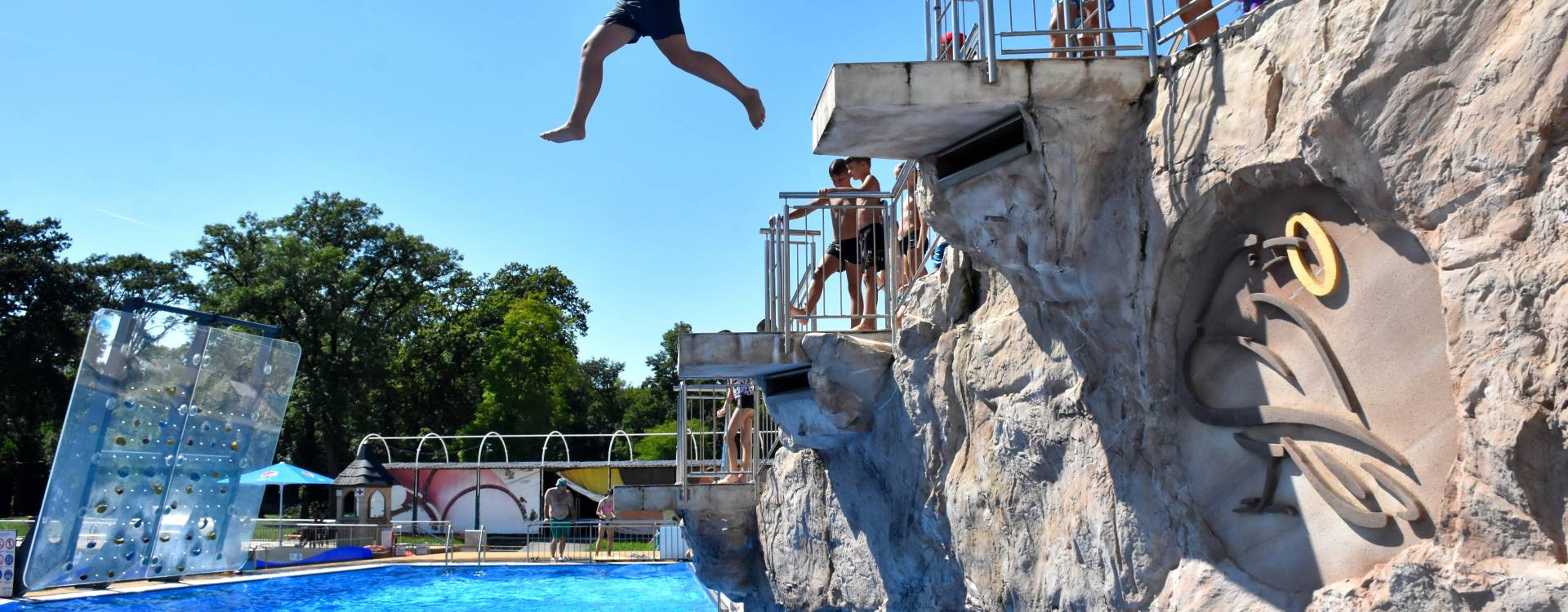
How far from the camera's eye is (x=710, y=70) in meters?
5.33

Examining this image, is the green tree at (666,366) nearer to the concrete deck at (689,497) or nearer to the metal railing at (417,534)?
the metal railing at (417,534)

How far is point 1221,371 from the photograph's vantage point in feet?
13.9

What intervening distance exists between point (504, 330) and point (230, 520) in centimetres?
2200

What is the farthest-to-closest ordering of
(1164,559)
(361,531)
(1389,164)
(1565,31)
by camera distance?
(361,531) → (1164,559) → (1389,164) → (1565,31)

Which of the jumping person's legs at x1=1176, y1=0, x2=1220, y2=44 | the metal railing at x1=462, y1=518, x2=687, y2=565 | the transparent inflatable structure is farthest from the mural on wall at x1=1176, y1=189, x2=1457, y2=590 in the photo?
the metal railing at x1=462, y1=518, x2=687, y2=565

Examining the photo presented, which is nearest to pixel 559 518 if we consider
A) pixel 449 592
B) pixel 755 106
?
pixel 449 592

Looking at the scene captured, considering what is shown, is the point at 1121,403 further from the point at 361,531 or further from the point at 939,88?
the point at 361,531

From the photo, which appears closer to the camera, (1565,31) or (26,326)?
(1565,31)

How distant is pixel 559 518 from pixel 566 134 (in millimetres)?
17691

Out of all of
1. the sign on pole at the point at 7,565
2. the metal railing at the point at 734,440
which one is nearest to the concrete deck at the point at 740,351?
the metal railing at the point at 734,440

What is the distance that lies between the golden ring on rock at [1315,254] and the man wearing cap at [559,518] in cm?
1837

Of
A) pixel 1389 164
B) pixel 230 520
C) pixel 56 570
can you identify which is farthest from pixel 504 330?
pixel 1389 164

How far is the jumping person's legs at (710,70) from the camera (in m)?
5.15

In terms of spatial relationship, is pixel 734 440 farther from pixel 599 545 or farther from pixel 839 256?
pixel 599 545
